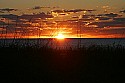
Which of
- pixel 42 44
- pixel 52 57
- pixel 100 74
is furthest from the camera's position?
pixel 42 44

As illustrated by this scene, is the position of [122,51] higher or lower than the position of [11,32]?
lower

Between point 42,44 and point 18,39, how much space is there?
103 cm

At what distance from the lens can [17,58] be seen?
8383 mm

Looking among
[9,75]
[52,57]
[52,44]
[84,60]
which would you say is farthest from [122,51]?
[9,75]

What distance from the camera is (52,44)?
12609mm

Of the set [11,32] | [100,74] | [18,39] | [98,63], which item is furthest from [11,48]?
[100,74]

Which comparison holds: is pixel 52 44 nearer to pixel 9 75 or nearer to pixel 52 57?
pixel 52 57

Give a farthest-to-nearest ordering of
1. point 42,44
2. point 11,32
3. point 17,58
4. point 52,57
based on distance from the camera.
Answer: point 11,32, point 42,44, point 52,57, point 17,58

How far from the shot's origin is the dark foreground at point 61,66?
6.69 m

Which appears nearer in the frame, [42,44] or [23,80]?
[23,80]

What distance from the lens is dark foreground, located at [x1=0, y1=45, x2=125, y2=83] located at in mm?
6688

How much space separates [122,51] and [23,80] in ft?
15.2

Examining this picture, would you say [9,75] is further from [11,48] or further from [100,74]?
[11,48]

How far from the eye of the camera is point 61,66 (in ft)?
26.3
